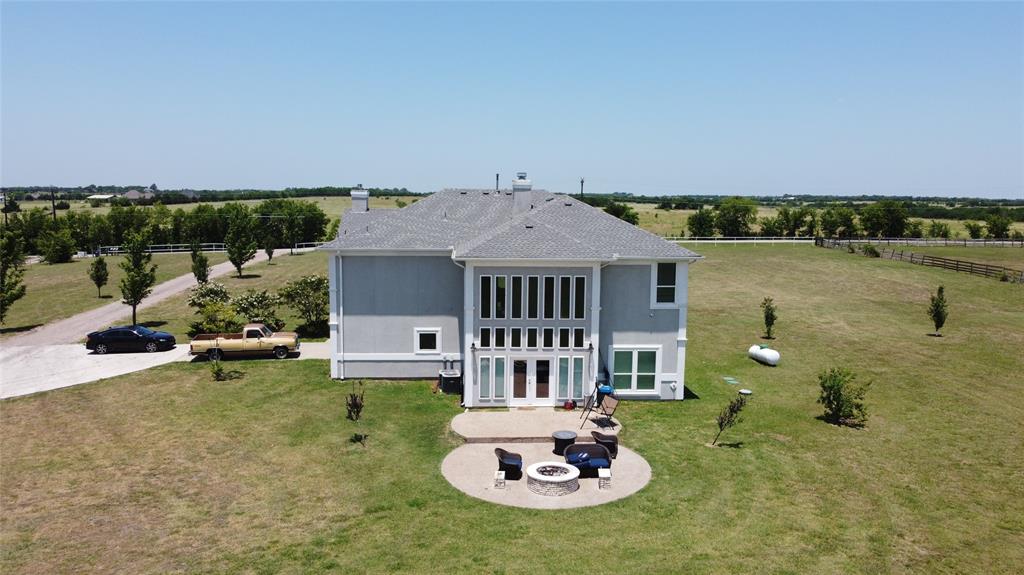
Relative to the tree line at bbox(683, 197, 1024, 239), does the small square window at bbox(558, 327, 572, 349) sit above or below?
below

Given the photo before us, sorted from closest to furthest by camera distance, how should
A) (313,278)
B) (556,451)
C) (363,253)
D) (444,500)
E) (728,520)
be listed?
(728,520) < (444,500) < (556,451) < (363,253) < (313,278)

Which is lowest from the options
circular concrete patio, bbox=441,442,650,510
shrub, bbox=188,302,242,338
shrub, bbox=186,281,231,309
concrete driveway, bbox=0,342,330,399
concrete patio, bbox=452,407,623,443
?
circular concrete patio, bbox=441,442,650,510

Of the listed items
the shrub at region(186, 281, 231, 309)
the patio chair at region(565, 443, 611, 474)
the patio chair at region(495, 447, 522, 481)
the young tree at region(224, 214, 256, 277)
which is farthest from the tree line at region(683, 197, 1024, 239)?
the patio chair at region(495, 447, 522, 481)

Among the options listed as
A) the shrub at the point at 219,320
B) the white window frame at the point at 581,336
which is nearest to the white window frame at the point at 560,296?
the white window frame at the point at 581,336

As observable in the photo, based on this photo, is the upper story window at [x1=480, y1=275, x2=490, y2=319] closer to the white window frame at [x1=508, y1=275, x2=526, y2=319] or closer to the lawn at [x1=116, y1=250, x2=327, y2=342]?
the white window frame at [x1=508, y1=275, x2=526, y2=319]

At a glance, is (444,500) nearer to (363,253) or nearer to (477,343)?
(477,343)

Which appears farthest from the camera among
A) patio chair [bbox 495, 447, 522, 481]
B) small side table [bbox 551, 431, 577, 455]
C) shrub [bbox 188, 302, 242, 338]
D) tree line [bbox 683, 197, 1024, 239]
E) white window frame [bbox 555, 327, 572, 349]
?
tree line [bbox 683, 197, 1024, 239]

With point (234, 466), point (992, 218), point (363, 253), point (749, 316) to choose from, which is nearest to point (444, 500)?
point (234, 466)

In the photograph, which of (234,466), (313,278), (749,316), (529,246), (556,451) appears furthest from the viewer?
(749,316)
